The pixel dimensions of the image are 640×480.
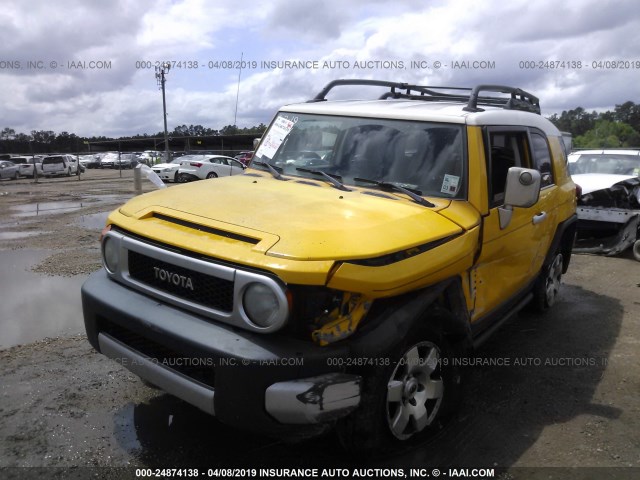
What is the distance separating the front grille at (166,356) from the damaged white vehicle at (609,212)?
7839 mm

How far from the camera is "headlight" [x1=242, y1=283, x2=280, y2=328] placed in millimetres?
2451

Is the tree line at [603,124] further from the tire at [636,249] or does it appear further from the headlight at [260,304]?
the headlight at [260,304]

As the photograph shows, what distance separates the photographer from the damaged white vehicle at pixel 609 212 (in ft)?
28.6

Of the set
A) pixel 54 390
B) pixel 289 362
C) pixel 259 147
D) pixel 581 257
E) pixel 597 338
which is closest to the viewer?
pixel 289 362

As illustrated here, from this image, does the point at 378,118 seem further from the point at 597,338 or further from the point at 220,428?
the point at 597,338

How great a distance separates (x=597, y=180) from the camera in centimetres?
945

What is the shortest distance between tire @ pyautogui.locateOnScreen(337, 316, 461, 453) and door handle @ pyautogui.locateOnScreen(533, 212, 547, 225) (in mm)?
1733

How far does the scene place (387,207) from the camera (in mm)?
3178

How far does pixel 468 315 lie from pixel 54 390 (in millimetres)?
2894

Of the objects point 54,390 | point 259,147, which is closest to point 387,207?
point 259,147

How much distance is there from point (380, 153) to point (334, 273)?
1.62 meters

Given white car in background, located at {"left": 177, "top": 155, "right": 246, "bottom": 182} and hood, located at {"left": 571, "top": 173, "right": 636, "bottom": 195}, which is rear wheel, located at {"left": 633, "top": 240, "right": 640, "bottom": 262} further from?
white car in background, located at {"left": 177, "top": 155, "right": 246, "bottom": 182}

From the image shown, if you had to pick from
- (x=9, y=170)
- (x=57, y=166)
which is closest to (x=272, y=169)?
(x=9, y=170)

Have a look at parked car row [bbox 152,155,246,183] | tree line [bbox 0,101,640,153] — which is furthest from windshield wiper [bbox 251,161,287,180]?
parked car row [bbox 152,155,246,183]
